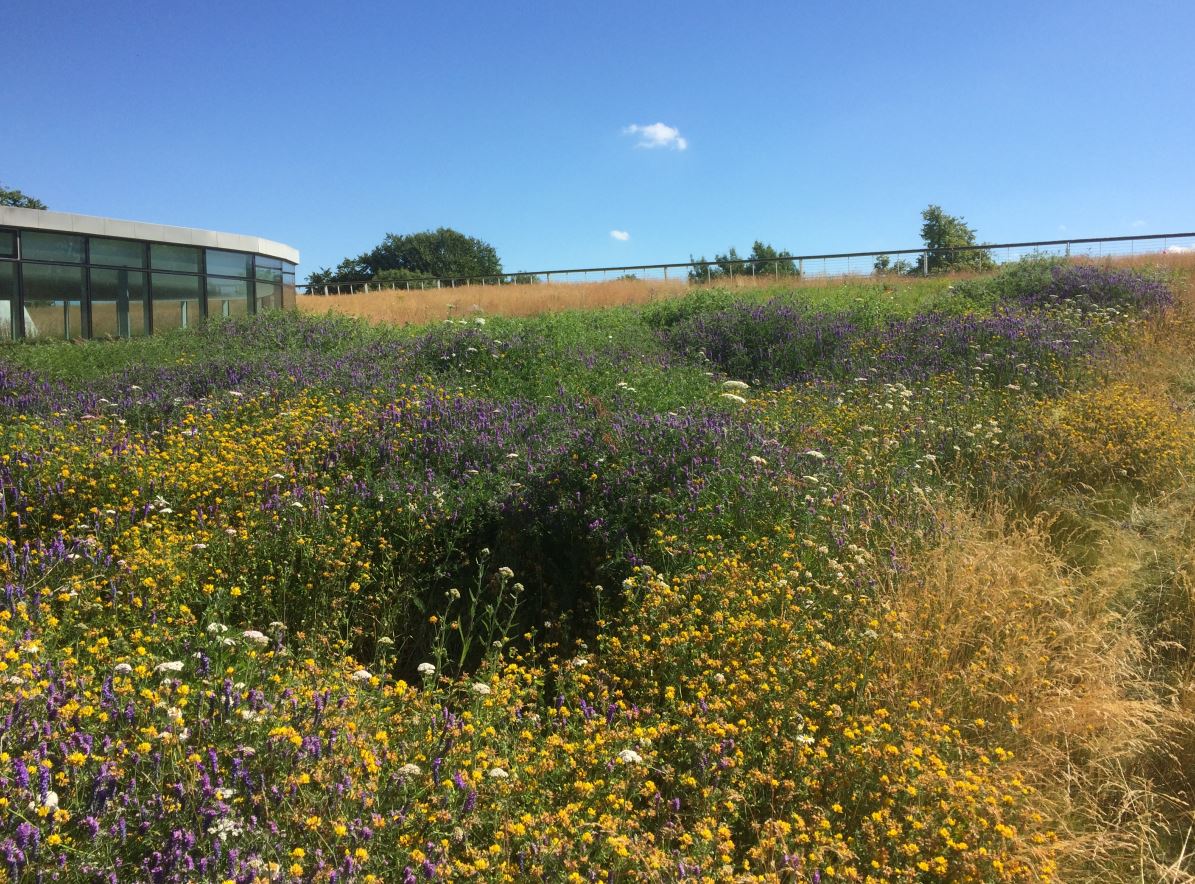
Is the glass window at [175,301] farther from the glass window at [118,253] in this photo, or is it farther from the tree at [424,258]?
the tree at [424,258]

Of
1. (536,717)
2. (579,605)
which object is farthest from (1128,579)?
(536,717)

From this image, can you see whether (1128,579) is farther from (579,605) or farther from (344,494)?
(344,494)

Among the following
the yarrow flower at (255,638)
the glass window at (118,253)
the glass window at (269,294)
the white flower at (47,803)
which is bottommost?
the white flower at (47,803)

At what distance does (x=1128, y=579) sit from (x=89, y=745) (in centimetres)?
546

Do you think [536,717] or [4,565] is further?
[4,565]

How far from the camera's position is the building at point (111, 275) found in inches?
794

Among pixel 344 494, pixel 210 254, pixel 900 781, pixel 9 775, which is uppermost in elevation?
pixel 210 254

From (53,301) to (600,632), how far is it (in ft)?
71.5

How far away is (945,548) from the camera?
4809mm

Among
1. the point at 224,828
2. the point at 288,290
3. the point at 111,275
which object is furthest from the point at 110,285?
the point at 224,828

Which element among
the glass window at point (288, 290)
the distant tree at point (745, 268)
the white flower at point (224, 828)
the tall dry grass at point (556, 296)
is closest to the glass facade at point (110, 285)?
the glass window at point (288, 290)

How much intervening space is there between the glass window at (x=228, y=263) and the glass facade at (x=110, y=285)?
0.10 feet

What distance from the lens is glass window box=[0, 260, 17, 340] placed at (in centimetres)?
1988

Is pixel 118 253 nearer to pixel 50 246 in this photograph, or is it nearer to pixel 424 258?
Answer: pixel 50 246
